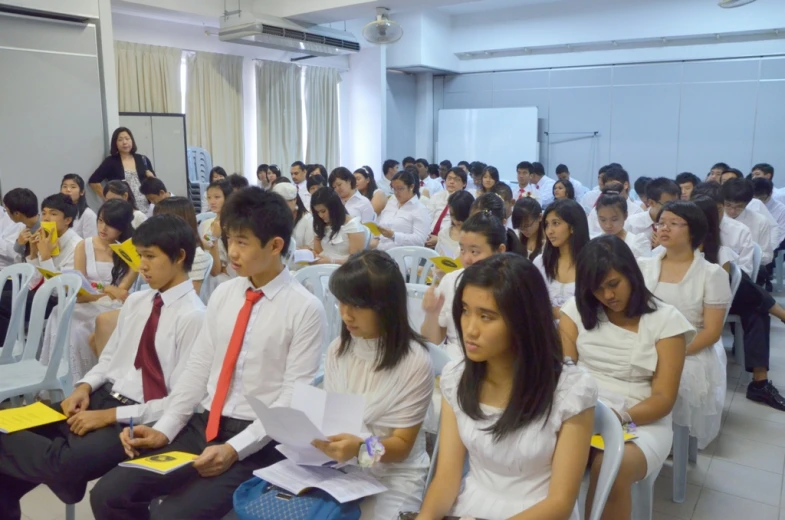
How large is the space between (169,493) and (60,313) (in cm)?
132

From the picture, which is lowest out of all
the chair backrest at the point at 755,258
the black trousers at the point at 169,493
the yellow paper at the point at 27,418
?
the black trousers at the point at 169,493

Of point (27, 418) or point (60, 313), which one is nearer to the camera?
point (27, 418)

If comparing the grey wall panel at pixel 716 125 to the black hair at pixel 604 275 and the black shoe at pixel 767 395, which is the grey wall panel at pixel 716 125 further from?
the black hair at pixel 604 275

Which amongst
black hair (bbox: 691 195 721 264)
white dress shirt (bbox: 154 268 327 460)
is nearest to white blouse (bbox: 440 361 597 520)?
white dress shirt (bbox: 154 268 327 460)

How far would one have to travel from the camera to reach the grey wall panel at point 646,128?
838 cm

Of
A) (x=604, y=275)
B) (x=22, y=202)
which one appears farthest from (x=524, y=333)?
(x=22, y=202)

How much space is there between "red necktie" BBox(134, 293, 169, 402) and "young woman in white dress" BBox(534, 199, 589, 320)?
1.68 meters

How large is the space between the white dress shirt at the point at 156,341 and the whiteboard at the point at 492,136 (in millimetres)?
7887

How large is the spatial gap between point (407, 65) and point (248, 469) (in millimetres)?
8454

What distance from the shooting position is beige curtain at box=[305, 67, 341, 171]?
30.2 ft

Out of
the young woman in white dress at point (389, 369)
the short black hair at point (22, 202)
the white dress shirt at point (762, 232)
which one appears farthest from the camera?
the white dress shirt at point (762, 232)

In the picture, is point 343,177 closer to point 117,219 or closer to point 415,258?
point 415,258

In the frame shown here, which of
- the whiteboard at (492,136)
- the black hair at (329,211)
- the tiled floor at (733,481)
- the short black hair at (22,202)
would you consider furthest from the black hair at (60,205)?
the whiteboard at (492,136)

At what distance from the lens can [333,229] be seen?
417 centimetres
